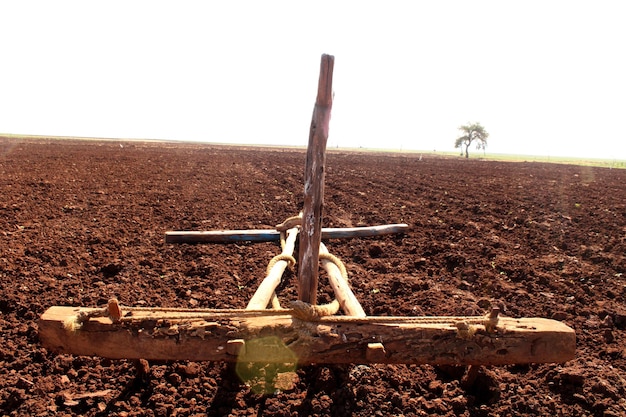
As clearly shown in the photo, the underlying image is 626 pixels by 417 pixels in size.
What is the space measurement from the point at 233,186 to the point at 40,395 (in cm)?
974

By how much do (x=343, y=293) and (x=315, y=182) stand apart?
1.06 metres

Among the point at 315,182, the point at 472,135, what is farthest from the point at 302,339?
the point at 472,135

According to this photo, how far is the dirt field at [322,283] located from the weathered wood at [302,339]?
82 cm

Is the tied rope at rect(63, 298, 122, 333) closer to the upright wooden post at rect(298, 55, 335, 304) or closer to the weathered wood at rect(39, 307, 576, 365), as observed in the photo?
the weathered wood at rect(39, 307, 576, 365)

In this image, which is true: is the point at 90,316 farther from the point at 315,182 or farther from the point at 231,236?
the point at 231,236

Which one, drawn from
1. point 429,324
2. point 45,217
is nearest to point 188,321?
point 429,324

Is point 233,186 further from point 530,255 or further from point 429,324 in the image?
point 429,324

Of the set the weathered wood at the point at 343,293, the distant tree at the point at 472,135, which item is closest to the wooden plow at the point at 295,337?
the weathered wood at the point at 343,293

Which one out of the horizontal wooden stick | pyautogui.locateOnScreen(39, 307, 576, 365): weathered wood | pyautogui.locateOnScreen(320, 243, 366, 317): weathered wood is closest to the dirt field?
the horizontal wooden stick

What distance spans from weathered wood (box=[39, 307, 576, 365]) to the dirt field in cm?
82

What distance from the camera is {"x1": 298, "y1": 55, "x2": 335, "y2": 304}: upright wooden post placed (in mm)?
2385

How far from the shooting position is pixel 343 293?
10.4 ft

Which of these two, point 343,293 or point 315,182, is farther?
point 343,293

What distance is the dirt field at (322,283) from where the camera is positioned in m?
2.75
